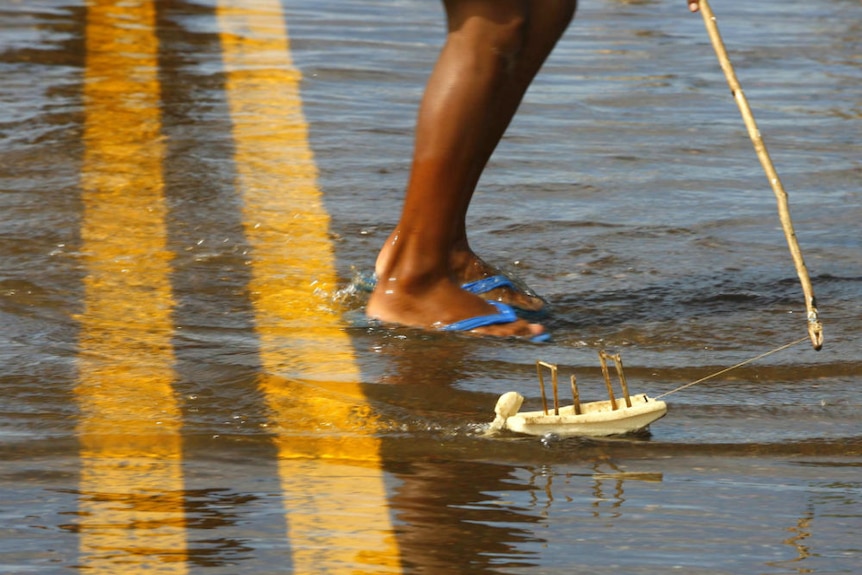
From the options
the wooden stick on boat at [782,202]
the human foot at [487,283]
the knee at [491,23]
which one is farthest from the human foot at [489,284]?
the wooden stick on boat at [782,202]

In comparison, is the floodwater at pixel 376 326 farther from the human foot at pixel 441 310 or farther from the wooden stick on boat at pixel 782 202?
the wooden stick on boat at pixel 782 202

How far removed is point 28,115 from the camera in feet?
18.5

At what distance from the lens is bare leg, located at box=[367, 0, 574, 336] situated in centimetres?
379

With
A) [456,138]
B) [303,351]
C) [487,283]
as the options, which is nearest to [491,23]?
[456,138]

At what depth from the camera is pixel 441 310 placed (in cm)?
386

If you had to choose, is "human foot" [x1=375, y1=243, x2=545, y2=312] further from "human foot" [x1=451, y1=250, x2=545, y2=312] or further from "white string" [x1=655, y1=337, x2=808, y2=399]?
"white string" [x1=655, y1=337, x2=808, y2=399]

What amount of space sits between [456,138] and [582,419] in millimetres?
970

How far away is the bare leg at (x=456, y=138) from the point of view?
3.79 m

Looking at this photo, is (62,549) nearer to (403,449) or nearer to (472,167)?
(403,449)

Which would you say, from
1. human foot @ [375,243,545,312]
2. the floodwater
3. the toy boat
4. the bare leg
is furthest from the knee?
the toy boat

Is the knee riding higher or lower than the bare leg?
higher

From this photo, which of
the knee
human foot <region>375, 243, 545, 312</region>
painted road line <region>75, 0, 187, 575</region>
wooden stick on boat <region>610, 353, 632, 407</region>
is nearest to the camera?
painted road line <region>75, 0, 187, 575</region>

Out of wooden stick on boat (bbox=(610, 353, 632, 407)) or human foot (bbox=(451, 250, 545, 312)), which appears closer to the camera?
wooden stick on boat (bbox=(610, 353, 632, 407))

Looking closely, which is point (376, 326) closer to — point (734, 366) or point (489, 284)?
point (489, 284)
